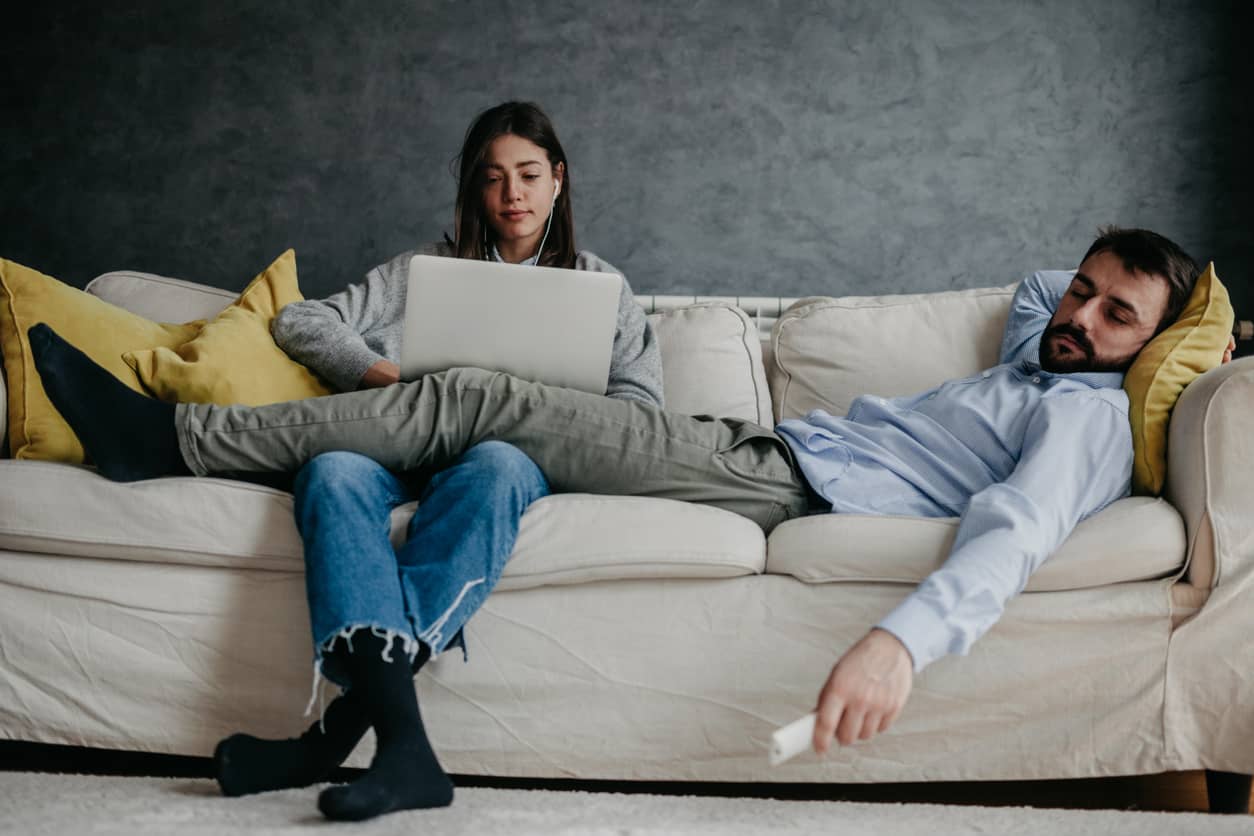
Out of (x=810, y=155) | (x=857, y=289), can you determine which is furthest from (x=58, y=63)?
(x=857, y=289)

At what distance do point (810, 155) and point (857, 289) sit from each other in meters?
0.38

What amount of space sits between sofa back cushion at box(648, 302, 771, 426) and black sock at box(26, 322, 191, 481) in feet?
3.25

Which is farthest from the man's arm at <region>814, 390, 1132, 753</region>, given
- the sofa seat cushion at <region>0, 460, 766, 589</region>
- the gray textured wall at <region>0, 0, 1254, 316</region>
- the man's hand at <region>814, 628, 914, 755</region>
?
the gray textured wall at <region>0, 0, 1254, 316</region>

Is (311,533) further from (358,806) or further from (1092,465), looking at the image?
(1092,465)

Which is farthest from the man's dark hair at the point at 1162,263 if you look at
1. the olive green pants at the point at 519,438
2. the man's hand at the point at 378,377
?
the man's hand at the point at 378,377

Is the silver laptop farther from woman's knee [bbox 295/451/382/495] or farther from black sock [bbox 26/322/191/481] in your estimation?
black sock [bbox 26/322/191/481]

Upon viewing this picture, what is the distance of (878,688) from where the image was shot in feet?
3.51

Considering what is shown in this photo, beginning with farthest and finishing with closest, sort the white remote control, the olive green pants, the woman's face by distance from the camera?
1. the woman's face
2. the olive green pants
3. the white remote control

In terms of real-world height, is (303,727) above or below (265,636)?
below

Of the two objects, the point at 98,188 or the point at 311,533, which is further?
the point at 98,188

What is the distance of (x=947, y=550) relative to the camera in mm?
1396

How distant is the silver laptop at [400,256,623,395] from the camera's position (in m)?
1.55

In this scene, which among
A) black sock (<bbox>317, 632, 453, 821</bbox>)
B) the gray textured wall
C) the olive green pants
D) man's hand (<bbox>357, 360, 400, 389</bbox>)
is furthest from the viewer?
the gray textured wall

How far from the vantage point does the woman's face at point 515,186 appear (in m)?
2.12
